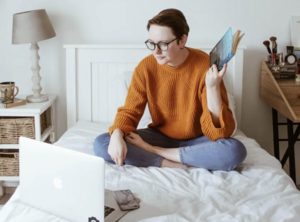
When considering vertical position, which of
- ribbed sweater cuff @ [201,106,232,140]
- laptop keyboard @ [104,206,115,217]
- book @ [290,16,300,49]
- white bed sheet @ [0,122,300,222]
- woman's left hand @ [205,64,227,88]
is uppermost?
book @ [290,16,300,49]

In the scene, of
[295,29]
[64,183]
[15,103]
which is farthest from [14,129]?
[295,29]

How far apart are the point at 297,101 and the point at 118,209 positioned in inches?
53.3

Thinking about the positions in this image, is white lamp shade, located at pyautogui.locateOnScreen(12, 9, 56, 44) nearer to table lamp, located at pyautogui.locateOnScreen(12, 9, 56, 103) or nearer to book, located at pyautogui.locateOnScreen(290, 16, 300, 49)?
table lamp, located at pyautogui.locateOnScreen(12, 9, 56, 103)

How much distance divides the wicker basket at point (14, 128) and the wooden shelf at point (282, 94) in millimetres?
1276

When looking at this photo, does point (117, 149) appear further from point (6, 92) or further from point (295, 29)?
point (295, 29)

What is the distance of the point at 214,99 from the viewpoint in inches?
66.8

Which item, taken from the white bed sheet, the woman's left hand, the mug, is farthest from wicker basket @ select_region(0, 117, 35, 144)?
the woman's left hand

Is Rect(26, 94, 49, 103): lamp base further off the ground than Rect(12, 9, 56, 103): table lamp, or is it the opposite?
Rect(12, 9, 56, 103): table lamp

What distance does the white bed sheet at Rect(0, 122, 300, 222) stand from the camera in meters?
1.32

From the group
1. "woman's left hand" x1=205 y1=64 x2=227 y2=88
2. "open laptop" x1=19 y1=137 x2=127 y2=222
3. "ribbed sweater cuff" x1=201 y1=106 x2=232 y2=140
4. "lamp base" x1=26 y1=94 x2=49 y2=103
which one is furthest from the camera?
"lamp base" x1=26 y1=94 x2=49 y2=103

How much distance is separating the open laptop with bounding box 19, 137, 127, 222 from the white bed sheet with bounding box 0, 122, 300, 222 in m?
0.04

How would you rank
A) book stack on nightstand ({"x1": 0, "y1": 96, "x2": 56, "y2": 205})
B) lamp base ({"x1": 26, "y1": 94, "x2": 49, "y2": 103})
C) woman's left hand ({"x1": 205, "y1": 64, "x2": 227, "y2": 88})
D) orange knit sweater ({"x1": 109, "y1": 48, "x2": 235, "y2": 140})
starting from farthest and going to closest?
lamp base ({"x1": 26, "y1": 94, "x2": 49, "y2": 103}) → book stack on nightstand ({"x1": 0, "y1": 96, "x2": 56, "y2": 205}) → orange knit sweater ({"x1": 109, "y1": 48, "x2": 235, "y2": 140}) → woman's left hand ({"x1": 205, "y1": 64, "x2": 227, "y2": 88})

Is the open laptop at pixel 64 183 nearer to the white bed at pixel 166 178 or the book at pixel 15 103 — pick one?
the white bed at pixel 166 178

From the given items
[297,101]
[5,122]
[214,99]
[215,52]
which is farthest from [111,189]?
[297,101]
